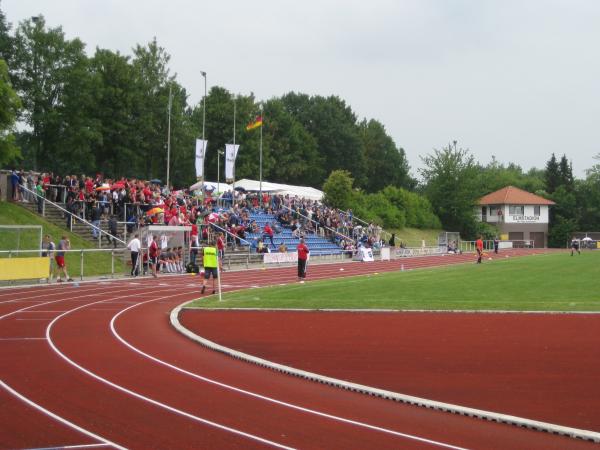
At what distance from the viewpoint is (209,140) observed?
83.6m

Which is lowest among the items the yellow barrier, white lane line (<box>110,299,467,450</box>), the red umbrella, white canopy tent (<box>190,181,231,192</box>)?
white lane line (<box>110,299,467,450</box>)

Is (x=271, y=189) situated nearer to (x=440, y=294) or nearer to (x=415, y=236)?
(x=415, y=236)

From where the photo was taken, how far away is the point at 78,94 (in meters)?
55.3

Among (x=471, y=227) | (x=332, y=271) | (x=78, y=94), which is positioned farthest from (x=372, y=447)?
(x=471, y=227)

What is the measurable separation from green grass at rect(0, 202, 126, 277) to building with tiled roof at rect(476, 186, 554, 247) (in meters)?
68.9

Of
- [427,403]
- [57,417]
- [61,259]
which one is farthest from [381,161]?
[57,417]

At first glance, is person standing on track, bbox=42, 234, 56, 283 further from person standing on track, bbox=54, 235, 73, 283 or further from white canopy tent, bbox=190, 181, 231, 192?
white canopy tent, bbox=190, 181, 231, 192

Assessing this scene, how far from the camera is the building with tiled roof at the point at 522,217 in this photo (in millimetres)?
93375

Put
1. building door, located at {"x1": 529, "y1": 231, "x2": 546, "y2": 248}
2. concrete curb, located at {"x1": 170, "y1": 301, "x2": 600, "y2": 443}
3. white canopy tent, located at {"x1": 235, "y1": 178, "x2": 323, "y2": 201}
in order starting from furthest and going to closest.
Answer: building door, located at {"x1": 529, "y1": 231, "x2": 546, "y2": 248}, white canopy tent, located at {"x1": 235, "y1": 178, "x2": 323, "y2": 201}, concrete curb, located at {"x1": 170, "y1": 301, "x2": 600, "y2": 443}


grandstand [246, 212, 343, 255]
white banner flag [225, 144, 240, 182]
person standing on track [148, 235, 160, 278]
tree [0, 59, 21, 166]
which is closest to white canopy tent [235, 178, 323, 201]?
grandstand [246, 212, 343, 255]

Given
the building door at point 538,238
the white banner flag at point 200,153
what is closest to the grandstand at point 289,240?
the white banner flag at point 200,153

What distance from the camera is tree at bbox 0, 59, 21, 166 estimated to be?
3444 cm

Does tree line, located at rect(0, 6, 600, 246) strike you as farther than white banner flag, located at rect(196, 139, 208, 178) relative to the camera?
Yes

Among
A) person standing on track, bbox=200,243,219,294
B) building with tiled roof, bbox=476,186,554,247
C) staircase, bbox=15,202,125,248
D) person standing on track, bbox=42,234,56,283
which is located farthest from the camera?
building with tiled roof, bbox=476,186,554,247
